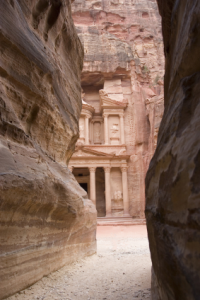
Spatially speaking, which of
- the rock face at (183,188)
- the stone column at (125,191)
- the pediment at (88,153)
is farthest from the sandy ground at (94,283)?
the pediment at (88,153)

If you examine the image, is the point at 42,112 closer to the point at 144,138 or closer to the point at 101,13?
the point at 144,138

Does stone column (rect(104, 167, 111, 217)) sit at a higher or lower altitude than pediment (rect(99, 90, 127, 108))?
lower

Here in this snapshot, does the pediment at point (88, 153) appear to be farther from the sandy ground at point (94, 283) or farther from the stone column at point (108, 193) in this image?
the sandy ground at point (94, 283)

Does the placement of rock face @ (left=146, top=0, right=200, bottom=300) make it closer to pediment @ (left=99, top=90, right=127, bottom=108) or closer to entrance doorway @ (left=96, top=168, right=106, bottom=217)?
entrance doorway @ (left=96, top=168, right=106, bottom=217)

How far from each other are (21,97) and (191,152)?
2.91m

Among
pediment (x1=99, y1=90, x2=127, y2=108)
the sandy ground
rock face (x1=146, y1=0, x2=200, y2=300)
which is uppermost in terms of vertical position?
pediment (x1=99, y1=90, x2=127, y2=108)

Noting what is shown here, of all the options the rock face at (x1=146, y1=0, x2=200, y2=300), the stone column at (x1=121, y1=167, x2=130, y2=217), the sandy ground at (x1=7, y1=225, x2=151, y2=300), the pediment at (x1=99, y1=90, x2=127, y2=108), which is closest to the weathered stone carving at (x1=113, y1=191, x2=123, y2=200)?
the stone column at (x1=121, y1=167, x2=130, y2=217)

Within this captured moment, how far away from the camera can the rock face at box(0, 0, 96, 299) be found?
10.3 feet

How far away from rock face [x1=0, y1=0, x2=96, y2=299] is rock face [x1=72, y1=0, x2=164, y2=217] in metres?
16.0

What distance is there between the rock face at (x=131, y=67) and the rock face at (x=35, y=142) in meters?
16.0

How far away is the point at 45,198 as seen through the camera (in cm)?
371

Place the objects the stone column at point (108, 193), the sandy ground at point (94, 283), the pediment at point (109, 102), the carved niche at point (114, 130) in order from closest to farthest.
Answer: the sandy ground at point (94, 283) → the stone column at point (108, 193) → the carved niche at point (114, 130) → the pediment at point (109, 102)

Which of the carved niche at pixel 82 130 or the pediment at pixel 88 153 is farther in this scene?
the carved niche at pixel 82 130

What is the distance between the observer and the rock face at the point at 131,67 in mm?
21594
